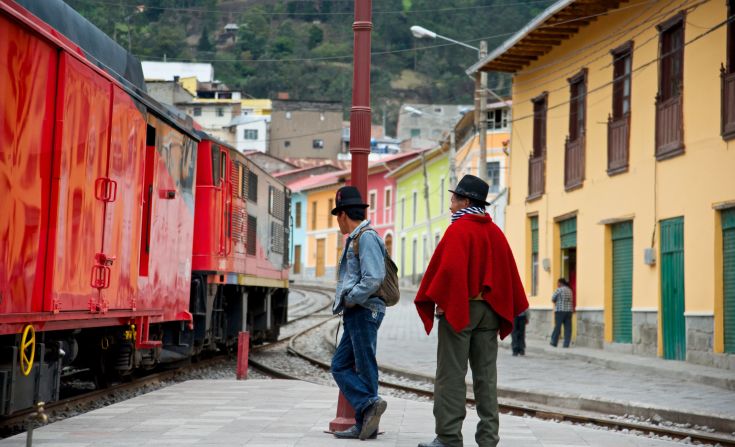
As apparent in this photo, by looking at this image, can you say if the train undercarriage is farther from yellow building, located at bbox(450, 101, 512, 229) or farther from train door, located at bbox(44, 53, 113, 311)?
yellow building, located at bbox(450, 101, 512, 229)

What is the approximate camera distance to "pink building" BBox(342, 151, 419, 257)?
6969cm

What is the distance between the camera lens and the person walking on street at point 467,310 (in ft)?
26.1

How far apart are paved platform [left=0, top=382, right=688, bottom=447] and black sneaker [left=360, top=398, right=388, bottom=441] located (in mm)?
115

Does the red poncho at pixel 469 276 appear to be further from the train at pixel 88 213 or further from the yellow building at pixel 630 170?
the yellow building at pixel 630 170

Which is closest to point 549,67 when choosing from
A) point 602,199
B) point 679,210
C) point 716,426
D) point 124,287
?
point 602,199

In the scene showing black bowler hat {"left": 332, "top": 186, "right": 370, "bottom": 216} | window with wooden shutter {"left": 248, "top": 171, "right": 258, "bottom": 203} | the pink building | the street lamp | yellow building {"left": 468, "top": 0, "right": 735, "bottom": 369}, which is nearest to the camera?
black bowler hat {"left": 332, "top": 186, "right": 370, "bottom": 216}

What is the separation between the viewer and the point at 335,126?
9600cm

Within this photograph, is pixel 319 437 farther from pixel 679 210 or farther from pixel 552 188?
pixel 552 188

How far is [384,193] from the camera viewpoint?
237 ft

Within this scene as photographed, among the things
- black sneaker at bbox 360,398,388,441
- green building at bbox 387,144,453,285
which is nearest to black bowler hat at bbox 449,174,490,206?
black sneaker at bbox 360,398,388,441

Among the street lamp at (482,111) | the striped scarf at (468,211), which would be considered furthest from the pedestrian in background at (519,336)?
the striped scarf at (468,211)

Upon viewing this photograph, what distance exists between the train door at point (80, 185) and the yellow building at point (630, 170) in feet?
37.6

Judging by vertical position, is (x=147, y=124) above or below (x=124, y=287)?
above

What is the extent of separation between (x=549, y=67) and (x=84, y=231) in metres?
20.5
